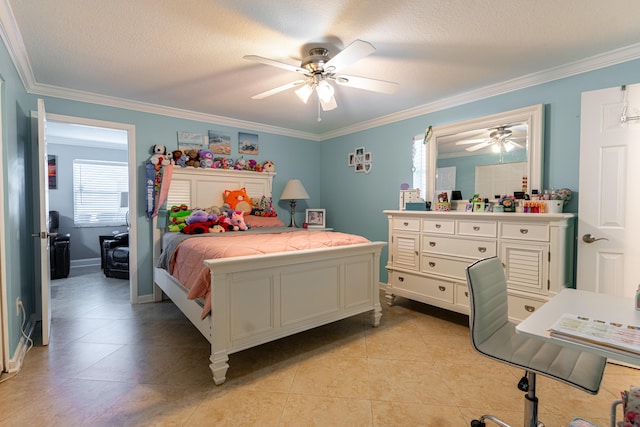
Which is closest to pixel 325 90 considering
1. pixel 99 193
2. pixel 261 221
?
pixel 261 221

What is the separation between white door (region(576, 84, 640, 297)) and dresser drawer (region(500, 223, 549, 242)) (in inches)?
11.7

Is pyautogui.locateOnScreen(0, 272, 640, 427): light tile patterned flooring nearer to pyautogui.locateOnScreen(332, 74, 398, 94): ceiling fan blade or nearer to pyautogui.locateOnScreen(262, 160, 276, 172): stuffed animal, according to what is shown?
pyautogui.locateOnScreen(332, 74, 398, 94): ceiling fan blade

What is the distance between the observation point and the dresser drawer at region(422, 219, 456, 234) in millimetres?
3018

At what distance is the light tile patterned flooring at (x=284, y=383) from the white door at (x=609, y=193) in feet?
2.30

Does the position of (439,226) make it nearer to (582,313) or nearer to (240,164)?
(582,313)

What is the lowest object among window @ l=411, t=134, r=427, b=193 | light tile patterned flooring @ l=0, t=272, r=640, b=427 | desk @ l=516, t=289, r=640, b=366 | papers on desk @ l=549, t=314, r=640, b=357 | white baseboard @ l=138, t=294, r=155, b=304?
light tile patterned flooring @ l=0, t=272, r=640, b=427

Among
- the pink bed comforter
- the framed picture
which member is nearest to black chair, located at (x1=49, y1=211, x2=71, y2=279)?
the pink bed comforter

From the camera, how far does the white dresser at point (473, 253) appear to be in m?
2.44

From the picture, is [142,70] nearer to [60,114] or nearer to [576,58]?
[60,114]

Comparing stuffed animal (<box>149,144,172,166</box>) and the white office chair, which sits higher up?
stuffed animal (<box>149,144,172,166</box>)

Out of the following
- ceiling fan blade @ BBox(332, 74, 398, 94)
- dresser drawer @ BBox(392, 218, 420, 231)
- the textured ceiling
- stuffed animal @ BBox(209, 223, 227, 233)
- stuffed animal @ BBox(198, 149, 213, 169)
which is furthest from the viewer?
stuffed animal @ BBox(198, 149, 213, 169)

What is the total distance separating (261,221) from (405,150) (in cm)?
208

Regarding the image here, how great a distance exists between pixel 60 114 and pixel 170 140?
1054mm

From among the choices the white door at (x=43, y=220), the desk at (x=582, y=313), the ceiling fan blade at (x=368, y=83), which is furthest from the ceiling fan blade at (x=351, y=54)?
the white door at (x=43, y=220)
